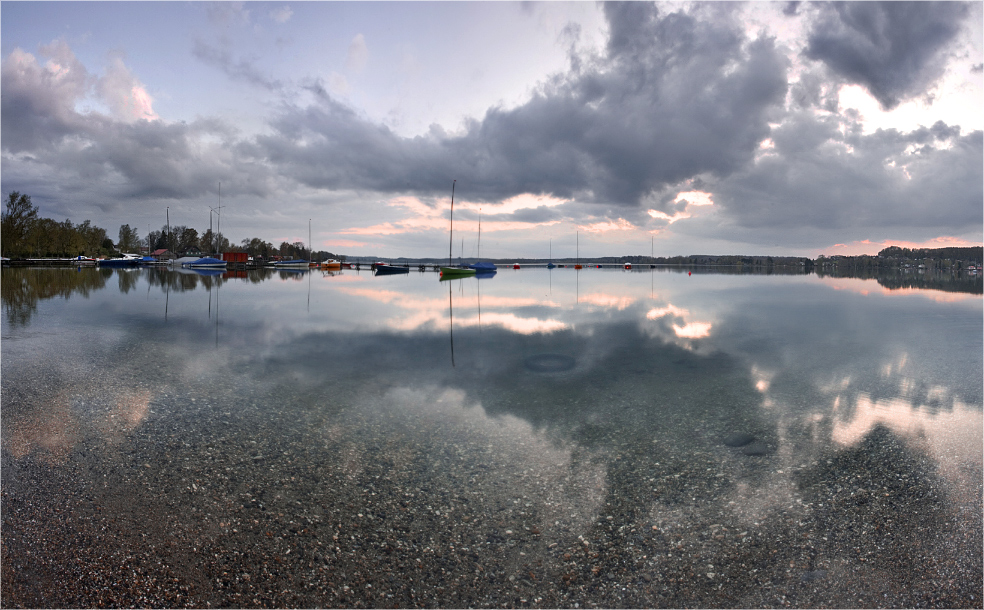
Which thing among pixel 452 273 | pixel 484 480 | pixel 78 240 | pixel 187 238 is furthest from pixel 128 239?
pixel 484 480

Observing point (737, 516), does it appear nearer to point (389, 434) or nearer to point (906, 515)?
point (906, 515)

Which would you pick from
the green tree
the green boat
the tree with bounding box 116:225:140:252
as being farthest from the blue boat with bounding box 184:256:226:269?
the tree with bounding box 116:225:140:252

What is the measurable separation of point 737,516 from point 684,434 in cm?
250

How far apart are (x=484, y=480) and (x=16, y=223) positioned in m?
126

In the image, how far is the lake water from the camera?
14.2 feet

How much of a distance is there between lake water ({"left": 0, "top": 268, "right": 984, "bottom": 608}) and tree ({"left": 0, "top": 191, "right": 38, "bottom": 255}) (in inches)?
4300

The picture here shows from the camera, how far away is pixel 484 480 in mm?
6148

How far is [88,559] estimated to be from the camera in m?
4.48

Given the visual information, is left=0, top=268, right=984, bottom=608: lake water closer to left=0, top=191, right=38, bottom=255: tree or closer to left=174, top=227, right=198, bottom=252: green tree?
left=0, top=191, right=38, bottom=255: tree

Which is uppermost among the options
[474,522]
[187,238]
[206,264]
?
[187,238]

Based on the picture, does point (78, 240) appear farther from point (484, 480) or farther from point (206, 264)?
point (484, 480)

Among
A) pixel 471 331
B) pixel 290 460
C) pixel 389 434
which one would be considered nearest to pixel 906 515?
pixel 389 434

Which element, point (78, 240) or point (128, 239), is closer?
point (78, 240)

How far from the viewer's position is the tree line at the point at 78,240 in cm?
9094
